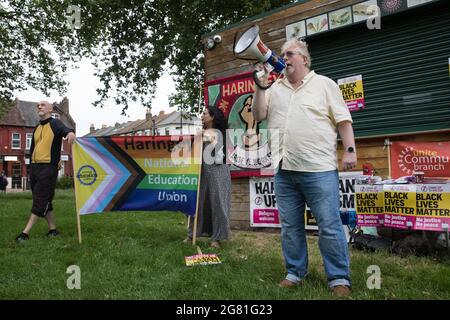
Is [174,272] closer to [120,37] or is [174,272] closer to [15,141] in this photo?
[120,37]

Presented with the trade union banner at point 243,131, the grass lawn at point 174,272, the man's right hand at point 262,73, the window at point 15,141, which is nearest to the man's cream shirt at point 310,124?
the man's right hand at point 262,73

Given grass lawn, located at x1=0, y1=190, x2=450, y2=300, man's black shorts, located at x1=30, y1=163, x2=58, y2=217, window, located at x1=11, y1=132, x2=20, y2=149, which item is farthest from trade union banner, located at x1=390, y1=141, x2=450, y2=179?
window, located at x1=11, y1=132, x2=20, y2=149

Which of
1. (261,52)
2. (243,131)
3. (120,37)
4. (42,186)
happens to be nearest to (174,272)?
(261,52)

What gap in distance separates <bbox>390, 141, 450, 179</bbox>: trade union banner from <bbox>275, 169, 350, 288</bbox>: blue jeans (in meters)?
2.34

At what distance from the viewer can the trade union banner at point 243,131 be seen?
685 cm

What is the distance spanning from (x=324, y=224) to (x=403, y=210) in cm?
190

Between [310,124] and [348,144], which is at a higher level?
[310,124]

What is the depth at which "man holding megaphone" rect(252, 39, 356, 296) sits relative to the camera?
121 inches

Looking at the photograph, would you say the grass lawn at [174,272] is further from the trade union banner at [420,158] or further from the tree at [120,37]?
the tree at [120,37]

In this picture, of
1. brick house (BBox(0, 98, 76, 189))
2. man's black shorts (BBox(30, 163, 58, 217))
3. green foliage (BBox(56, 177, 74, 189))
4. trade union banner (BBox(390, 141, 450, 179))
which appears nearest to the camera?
trade union banner (BBox(390, 141, 450, 179))

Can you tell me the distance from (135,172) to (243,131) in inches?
93.5

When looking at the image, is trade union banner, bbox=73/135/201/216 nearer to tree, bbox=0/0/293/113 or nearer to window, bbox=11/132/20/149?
tree, bbox=0/0/293/113

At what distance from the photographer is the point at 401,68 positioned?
5.55 meters

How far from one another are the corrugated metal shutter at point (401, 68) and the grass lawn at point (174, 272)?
2.01m
